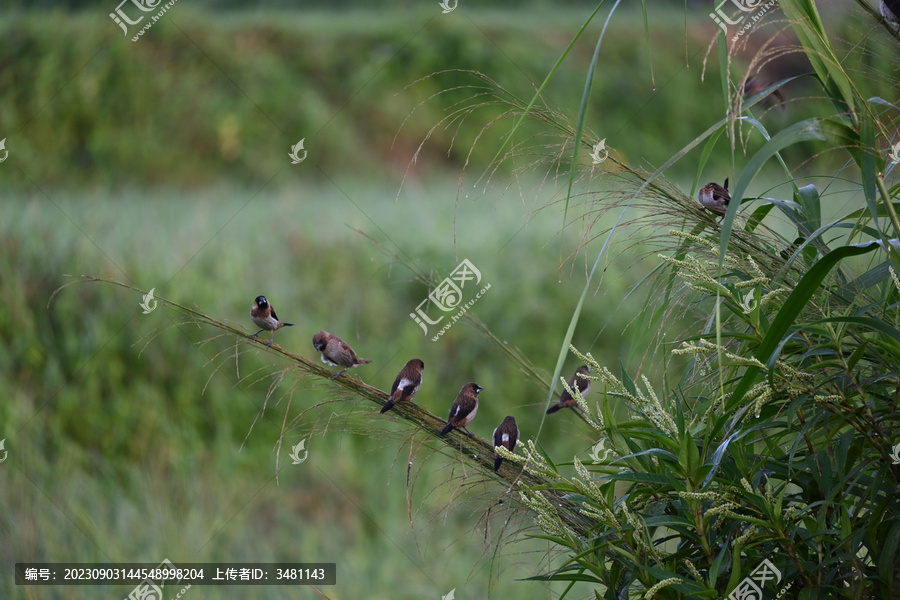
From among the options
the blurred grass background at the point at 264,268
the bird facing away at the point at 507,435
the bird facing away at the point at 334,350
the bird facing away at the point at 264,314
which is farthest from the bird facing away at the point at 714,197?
the bird facing away at the point at 264,314

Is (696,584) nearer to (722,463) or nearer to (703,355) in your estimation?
(722,463)

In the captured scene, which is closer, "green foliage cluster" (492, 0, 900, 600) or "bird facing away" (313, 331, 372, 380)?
"green foliage cluster" (492, 0, 900, 600)

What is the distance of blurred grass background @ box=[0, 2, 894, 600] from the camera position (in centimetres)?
290

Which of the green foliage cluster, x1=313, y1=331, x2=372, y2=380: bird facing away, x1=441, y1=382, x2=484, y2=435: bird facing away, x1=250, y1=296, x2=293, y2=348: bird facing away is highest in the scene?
x1=250, y1=296, x2=293, y2=348: bird facing away

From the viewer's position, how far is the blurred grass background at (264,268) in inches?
114

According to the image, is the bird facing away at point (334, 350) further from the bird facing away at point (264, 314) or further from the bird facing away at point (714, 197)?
the bird facing away at point (714, 197)

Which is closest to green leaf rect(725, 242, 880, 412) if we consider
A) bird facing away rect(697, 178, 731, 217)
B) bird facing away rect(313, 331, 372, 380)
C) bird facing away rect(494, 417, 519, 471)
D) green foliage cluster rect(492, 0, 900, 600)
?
green foliage cluster rect(492, 0, 900, 600)

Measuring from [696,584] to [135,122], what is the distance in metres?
5.26

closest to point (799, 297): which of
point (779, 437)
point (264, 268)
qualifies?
point (779, 437)

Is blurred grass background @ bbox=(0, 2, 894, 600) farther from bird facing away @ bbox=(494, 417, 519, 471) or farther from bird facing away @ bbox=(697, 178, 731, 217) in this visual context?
bird facing away @ bbox=(697, 178, 731, 217)

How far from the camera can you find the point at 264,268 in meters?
3.91

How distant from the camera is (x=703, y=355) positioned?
3.25 ft

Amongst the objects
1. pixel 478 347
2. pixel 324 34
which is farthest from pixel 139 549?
pixel 324 34

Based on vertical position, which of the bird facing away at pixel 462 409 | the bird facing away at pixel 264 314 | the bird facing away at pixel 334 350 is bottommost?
the bird facing away at pixel 462 409
